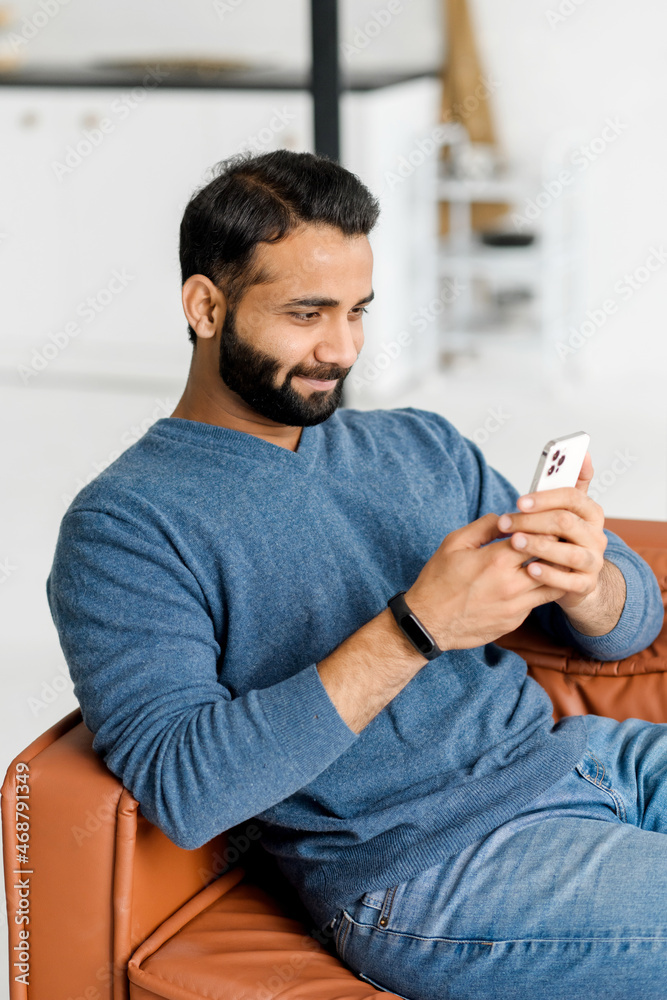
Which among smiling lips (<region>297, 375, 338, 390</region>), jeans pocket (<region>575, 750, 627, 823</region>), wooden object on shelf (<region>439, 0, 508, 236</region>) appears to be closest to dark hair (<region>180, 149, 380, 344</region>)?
smiling lips (<region>297, 375, 338, 390</region>)

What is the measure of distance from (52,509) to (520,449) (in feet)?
5.16

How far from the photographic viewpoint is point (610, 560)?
4.69ft

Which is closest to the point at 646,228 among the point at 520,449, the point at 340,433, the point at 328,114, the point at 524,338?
the point at 524,338

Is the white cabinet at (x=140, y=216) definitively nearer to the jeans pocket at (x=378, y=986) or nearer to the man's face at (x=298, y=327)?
the man's face at (x=298, y=327)

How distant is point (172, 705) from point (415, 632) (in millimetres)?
254

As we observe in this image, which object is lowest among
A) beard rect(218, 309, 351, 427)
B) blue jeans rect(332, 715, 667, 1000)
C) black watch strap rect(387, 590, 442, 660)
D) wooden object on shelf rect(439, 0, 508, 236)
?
blue jeans rect(332, 715, 667, 1000)

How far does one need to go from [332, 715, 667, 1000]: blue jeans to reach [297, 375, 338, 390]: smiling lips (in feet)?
1.72

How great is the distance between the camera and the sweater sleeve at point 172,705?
1.12 m

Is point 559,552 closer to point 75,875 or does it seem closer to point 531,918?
point 531,918

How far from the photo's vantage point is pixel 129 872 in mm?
1175

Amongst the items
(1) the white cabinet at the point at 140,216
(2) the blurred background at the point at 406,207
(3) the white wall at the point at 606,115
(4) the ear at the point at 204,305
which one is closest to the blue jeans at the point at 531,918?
(4) the ear at the point at 204,305

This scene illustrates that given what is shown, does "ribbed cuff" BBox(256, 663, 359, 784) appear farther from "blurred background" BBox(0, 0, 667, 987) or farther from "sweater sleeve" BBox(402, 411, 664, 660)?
"blurred background" BBox(0, 0, 667, 987)

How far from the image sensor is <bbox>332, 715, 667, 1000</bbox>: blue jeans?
1100 mm

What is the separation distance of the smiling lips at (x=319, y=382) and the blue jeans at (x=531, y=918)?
0.53 meters
